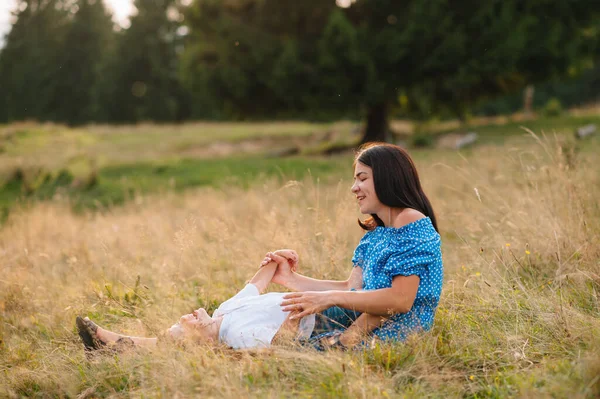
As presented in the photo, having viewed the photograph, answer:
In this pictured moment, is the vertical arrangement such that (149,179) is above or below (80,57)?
below

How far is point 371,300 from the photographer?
285 cm

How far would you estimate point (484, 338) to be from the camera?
307 cm

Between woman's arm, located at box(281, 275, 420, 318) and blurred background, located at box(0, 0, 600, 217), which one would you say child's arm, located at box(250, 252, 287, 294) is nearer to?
Result: woman's arm, located at box(281, 275, 420, 318)

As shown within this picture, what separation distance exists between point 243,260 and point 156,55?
3302 cm

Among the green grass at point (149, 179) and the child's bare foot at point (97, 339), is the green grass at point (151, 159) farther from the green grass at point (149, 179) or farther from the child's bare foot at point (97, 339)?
the child's bare foot at point (97, 339)

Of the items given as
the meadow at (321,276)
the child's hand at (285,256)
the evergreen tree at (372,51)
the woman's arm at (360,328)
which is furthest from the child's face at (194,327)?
the evergreen tree at (372,51)

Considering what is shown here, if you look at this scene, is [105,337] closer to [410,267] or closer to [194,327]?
[194,327]

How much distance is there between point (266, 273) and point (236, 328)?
462mm

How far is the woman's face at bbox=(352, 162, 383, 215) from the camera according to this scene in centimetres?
306

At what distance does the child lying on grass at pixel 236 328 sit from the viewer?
9.91 ft

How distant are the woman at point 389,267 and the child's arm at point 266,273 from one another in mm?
390

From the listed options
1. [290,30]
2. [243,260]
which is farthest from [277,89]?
[243,260]

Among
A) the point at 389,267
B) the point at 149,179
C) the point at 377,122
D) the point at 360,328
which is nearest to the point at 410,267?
the point at 389,267

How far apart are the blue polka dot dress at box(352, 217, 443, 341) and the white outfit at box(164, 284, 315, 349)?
1.42ft
